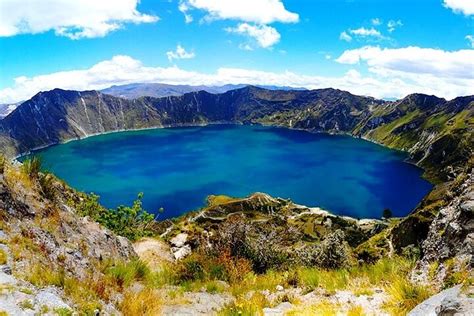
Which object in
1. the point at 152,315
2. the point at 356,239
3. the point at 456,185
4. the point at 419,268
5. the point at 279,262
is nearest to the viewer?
the point at 152,315

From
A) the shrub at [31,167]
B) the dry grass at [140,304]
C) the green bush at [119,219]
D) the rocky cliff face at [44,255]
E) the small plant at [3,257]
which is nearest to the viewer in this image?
the rocky cliff face at [44,255]

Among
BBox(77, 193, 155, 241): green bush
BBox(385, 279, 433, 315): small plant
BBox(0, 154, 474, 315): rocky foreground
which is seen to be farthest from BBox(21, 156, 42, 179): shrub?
BBox(77, 193, 155, 241): green bush

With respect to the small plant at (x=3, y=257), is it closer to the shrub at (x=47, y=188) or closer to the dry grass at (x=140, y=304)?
the dry grass at (x=140, y=304)

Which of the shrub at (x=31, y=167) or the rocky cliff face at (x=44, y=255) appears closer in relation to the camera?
the rocky cliff face at (x=44, y=255)

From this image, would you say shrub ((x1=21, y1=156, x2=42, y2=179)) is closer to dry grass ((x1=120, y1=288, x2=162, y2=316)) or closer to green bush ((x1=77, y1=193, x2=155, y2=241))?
dry grass ((x1=120, y1=288, x2=162, y2=316))

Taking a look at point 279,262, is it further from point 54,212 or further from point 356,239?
point 356,239

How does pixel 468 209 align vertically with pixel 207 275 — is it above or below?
above

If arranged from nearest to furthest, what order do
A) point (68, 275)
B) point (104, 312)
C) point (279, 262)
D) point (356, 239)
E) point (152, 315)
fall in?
point (104, 312), point (152, 315), point (68, 275), point (279, 262), point (356, 239)

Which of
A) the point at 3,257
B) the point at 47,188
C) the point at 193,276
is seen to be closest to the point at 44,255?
the point at 3,257

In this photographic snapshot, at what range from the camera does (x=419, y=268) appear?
14406 mm

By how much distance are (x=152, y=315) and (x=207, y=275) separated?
627 cm

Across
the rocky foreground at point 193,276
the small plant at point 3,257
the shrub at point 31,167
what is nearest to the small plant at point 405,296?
the rocky foreground at point 193,276

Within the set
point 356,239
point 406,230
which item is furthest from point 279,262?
point 356,239

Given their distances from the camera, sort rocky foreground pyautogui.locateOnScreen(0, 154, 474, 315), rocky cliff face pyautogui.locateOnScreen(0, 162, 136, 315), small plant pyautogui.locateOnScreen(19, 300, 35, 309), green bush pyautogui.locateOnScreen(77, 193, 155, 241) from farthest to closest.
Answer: green bush pyautogui.locateOnScreen(77, 193, 155, 241) < rocky foreground pyautogui.locateOnScreen(0, 154, 474, 315) < rocky cliff face pyautogui.locateOnScreen(0, 162, 136, 315) < small plant pyautogui.locateOnScreen(19, 300, 35, 309)
